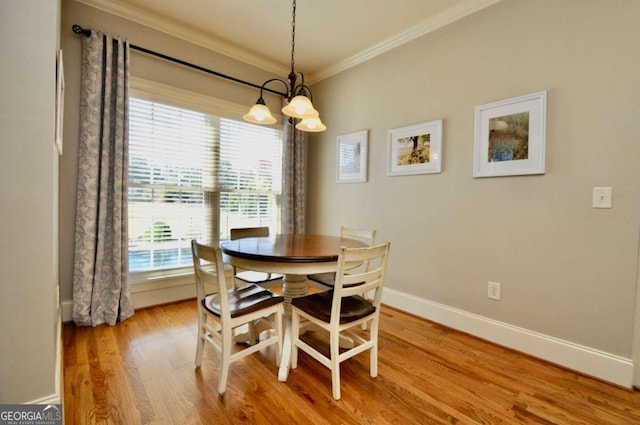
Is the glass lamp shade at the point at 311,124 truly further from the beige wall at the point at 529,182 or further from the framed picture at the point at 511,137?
the framed picture at the point at 511,137

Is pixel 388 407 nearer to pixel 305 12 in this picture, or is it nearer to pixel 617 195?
pixel 617 195

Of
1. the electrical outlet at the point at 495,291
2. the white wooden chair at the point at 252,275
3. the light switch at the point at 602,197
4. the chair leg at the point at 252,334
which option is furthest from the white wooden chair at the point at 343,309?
the light switch at the point at 602,197

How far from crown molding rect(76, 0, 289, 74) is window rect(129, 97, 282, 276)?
2.24 ft

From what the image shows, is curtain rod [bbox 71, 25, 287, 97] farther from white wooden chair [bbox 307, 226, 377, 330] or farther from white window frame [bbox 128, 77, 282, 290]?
white wooden chair [bbox 307, 226, 377, 330]

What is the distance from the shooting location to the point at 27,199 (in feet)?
4.02

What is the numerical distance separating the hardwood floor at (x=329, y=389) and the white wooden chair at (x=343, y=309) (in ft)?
0.47

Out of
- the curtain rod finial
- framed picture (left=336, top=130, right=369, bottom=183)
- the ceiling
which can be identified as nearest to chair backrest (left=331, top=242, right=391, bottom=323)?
framed picture (left=336, top=130, right=369, bottom=183)

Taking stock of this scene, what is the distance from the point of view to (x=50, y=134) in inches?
50.1

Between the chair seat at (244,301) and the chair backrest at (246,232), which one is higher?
the chair backrest at (246,232)

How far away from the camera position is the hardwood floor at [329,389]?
1397mm

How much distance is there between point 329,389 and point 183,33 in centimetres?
325

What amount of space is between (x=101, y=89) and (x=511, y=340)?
369 cm

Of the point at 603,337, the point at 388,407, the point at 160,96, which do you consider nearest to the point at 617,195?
the point at 603,337

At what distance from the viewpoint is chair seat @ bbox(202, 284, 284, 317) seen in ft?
5.17
